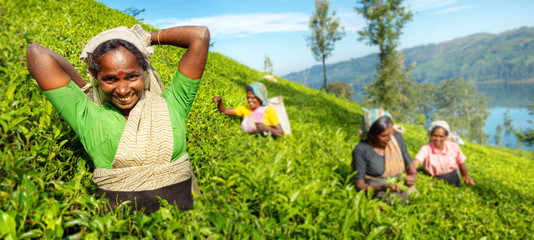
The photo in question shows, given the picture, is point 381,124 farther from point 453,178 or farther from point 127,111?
point 127,111

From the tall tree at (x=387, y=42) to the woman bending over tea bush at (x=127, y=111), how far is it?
101 ft

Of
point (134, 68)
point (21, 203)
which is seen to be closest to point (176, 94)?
point (134, 68)

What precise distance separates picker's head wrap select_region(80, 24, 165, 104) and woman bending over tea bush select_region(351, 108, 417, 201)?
3.16 meters

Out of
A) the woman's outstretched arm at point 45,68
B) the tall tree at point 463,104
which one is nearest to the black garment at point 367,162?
the woman's outstretched arm at point 45,68

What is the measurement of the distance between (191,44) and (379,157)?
11.0ft

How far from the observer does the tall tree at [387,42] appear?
28531 millimetres

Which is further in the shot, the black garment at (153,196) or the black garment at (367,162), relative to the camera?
the black garment at (367,162)

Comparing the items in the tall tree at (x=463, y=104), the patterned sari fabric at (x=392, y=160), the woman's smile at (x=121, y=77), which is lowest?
the tall tree at (x=463, y=104)

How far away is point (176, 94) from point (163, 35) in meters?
0.45

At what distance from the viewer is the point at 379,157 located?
427 cm

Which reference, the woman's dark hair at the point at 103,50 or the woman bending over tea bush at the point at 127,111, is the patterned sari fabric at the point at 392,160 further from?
the woman's dark hair at the point at 103,50

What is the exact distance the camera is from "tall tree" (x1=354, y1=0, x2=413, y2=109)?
28531mm

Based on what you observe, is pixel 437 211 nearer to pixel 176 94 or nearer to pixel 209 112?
pixel 209 112

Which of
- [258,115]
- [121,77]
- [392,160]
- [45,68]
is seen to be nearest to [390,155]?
[392,160]
